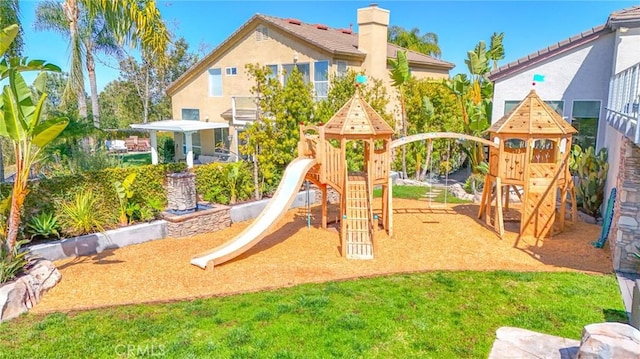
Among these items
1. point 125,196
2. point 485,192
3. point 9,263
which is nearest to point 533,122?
point 485,192

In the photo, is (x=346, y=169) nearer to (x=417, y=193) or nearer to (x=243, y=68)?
(x=417, y=193)

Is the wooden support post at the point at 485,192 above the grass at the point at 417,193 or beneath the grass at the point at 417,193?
above

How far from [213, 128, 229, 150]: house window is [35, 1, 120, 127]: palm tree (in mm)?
7673

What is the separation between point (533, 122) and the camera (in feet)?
38.5

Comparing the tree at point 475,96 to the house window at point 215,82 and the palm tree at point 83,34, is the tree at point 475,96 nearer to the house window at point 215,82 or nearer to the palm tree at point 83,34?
the house window at point 215,82

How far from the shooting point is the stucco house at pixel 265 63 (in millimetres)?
22672

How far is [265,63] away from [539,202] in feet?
58.0

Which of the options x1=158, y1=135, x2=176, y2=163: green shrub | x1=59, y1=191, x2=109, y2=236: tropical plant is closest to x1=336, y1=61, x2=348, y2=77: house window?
x1=158, y1=135, x2=176, y2=163: green shrub

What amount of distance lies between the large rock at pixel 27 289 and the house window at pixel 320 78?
52.4 ft

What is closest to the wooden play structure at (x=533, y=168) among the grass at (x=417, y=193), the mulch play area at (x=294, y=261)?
the mulch play area at (x=294, y=261)

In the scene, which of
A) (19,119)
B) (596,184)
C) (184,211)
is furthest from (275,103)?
(596,184)

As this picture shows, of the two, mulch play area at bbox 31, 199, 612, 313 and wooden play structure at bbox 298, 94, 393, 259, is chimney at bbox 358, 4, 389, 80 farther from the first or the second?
mulch play area at bbox 31, 199, 612, 313

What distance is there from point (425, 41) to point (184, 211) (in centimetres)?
4357

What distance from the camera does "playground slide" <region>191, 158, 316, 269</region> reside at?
9734mm
